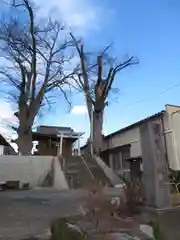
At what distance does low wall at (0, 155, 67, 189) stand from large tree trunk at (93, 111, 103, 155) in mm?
3954

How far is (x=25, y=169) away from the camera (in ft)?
51.3

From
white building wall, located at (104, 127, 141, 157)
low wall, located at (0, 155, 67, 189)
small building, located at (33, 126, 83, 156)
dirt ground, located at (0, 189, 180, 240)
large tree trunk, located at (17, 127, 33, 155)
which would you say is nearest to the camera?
dirt ground, located at (0, 189, 180, 240)

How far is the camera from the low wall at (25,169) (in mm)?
15087

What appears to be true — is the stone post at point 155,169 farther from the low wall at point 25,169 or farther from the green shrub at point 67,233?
the low wall at point 25,169

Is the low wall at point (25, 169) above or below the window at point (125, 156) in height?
below

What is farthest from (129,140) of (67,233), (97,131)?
(67,233)

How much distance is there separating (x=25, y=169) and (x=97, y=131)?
6.18 m

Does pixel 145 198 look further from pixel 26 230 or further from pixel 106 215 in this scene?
pixel 26 230

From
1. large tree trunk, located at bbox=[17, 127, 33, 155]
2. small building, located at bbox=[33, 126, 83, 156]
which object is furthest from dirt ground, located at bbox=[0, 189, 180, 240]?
small building, located at bbox=[33, 126, 83, 156]

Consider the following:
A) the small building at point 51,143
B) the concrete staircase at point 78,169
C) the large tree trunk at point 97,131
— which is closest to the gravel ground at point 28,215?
the concrete staircase at point 78,169

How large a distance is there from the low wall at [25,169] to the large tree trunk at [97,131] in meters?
3.95

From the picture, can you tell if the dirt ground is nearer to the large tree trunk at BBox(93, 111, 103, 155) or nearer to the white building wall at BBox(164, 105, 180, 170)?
the white building wall at BBox(164, 105, 180, 170)

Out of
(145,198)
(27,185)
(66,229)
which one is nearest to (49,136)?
(27,185)

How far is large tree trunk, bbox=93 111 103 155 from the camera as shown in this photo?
1950cm
